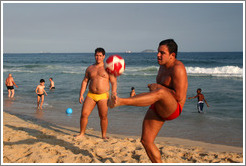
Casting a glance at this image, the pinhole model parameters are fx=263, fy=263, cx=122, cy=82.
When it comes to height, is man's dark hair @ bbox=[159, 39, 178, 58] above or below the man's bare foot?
above

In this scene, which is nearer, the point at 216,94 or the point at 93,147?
the point at 93,147

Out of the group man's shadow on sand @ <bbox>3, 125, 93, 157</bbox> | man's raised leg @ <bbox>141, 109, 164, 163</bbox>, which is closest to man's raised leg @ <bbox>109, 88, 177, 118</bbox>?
man's raised leg @ <bbox>141, 109, 164, 163</bbox>

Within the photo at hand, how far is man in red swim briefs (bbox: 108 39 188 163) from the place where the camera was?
11.4 ft

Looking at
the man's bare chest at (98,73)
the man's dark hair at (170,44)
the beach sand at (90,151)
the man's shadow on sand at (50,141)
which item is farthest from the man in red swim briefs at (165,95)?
the man's bare chest at (98,73)

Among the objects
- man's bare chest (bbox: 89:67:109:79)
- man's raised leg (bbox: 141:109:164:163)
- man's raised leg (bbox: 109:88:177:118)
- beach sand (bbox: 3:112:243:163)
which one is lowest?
beach sand (bbox: 3:112:243:163)

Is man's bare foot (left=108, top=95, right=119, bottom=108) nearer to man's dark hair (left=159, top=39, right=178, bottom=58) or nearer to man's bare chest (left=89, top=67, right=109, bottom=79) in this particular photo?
man's dark hair (left=159, top=39, right=178, bottom=58)

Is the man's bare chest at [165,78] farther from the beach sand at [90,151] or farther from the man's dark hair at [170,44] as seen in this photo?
A: the beach sand at [90,151]

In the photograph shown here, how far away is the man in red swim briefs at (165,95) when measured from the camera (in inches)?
137

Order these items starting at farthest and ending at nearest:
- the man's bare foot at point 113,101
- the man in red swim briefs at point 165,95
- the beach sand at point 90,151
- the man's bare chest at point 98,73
Result: the man's bare chest at point 98,73, the beach sand at point 90,151, the man in red swim briefs at point 165,95, the man's bare foot at point 113,101

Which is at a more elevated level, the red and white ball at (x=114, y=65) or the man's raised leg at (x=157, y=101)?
the red and white ball at (x=114, y=65)

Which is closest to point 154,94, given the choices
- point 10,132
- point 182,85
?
point 182,85

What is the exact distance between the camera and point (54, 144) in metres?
5.75

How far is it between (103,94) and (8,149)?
2353 mm

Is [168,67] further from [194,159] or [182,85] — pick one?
[194,159]
